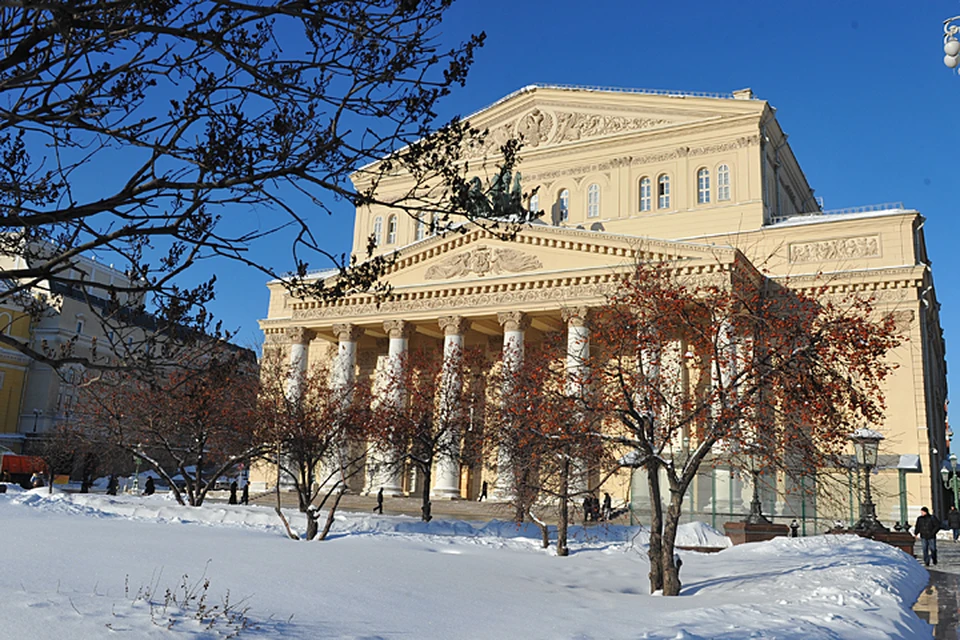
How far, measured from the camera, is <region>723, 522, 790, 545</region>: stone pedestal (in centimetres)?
2195

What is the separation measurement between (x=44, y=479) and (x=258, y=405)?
26.1 metres

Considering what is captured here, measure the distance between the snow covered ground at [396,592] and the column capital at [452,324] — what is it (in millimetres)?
20741

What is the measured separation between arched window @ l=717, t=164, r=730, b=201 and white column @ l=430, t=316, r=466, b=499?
13926 millimetres

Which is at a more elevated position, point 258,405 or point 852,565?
point 258,405

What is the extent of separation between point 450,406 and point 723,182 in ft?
61.4

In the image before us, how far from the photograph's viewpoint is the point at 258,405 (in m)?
29.8

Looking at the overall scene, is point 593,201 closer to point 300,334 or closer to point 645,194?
point 645,194

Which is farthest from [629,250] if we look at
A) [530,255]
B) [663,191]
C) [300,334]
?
[300,334]

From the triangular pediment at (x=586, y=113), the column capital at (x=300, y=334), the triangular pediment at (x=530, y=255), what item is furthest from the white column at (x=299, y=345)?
the triangular pediment at (x=586, y=113)

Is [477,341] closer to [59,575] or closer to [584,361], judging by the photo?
[584,361]

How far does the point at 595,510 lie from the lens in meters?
27.4

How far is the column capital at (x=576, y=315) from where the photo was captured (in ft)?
109

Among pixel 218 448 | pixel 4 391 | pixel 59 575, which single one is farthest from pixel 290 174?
pixel 4 391

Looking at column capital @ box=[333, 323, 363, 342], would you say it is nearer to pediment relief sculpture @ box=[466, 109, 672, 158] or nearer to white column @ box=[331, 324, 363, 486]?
white column @ box=[331, 324, 363, 486]
